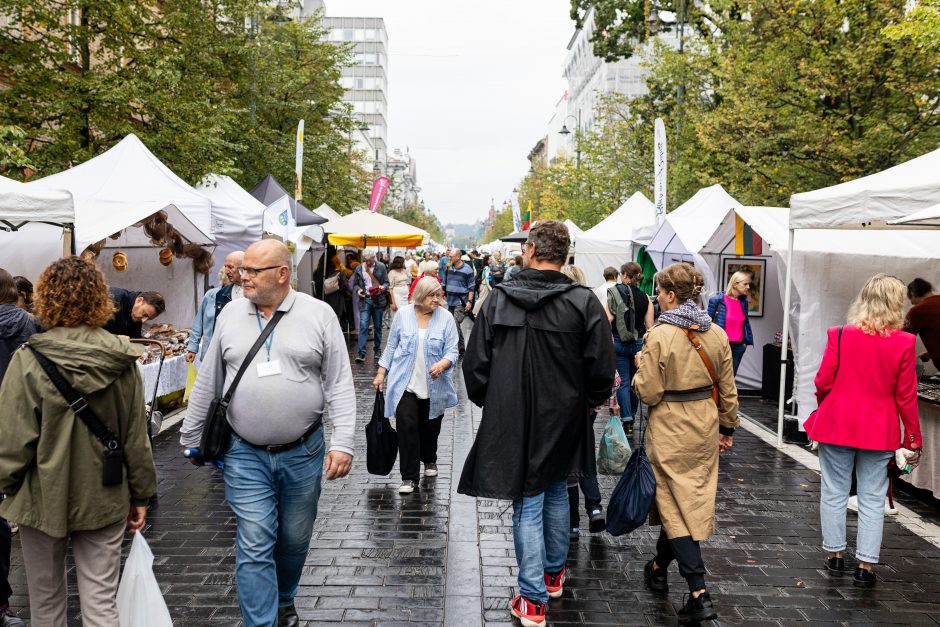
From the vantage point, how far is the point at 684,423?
173 inches

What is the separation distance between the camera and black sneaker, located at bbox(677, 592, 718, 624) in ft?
13.8

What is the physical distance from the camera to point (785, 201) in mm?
16188

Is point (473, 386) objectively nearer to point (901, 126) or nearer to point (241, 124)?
point (901, 126)

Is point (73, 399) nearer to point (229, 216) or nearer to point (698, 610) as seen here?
point (698, 610)

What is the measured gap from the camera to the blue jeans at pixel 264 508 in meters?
3.59

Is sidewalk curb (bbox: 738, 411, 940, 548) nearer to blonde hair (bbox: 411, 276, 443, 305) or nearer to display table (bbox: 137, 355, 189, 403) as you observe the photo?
blonde hair (bbox: 411, 276, 443, 305)

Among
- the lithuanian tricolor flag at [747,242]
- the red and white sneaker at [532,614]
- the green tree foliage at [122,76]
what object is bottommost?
the red and white sneaker at [532,614]

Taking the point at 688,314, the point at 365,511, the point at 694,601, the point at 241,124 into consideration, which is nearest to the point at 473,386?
the point at 688,314

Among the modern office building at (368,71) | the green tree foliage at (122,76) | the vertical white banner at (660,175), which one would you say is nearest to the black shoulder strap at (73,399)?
the green tree foliage at (122,76)

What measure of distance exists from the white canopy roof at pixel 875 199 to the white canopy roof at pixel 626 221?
10.0 metres

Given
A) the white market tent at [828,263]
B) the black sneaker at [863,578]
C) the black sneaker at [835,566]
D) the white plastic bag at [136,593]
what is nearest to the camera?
the white plastic bag at [136,593]

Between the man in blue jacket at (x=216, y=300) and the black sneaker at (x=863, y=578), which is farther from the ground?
the man in blue jacket at (x=216, y=300)

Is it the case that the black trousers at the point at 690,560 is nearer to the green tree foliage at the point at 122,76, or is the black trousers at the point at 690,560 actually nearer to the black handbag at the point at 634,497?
the black handbag at the point at 634,497

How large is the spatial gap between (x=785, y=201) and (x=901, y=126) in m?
2.89
